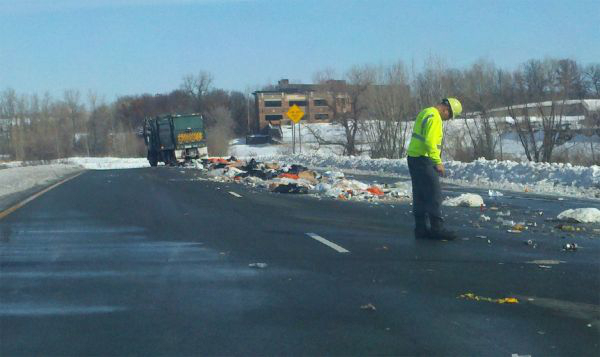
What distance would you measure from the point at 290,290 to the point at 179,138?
4766 cm

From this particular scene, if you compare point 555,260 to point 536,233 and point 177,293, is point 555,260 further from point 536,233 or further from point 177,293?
point 177,293

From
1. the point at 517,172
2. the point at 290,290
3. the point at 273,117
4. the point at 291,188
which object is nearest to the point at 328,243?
the point at 290,290

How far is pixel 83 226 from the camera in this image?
13.5 meters

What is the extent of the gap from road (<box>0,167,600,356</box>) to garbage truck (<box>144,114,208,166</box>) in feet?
133

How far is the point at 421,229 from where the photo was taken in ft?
36.3

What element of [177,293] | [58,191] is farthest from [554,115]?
[177,293]

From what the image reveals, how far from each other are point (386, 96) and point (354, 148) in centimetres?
587

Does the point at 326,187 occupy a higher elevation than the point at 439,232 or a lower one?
lower

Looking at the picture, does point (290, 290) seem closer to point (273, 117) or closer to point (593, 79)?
point (593, 79)

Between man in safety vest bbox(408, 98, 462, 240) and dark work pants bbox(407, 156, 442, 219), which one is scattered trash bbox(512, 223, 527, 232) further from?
dark work pants bbox(407, 156, 442, 219)

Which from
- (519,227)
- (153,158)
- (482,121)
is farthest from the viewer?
(153,158)

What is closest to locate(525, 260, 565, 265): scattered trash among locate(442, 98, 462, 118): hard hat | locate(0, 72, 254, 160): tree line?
locate(442, 98, 462, 118): hard hat

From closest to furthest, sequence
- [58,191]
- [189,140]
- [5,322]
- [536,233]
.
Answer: [5,322]
[536,233]
[58,191]
[189,140]

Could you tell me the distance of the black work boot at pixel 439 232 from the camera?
10.8 metres
